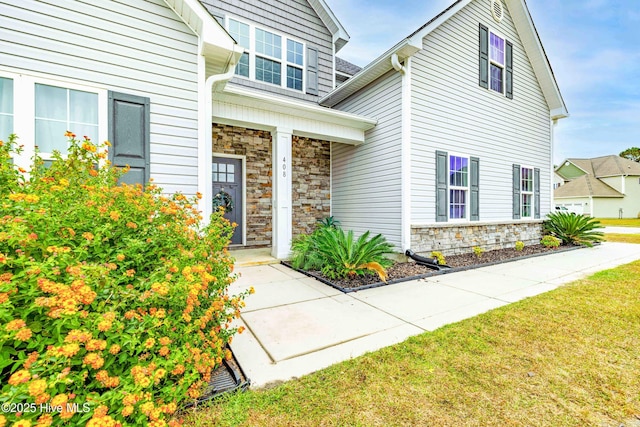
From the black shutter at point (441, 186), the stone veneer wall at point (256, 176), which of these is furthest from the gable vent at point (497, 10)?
the stone veneer wall at point (256, 176)

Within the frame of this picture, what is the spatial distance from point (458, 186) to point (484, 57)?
3624 mm

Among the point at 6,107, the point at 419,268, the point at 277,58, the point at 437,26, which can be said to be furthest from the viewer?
the point at 277,58

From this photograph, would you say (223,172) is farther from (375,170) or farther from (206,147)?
(375,170)

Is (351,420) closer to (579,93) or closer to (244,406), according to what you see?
(244,406)

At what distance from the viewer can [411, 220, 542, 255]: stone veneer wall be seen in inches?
239

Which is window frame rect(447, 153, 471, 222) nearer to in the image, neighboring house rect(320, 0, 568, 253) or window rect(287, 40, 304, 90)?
neighboring house rect(320, 0, 568, 253)

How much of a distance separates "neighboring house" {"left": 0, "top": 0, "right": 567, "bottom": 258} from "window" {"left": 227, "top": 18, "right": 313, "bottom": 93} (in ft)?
0.13

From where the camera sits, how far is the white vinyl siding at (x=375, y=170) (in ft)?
19.8

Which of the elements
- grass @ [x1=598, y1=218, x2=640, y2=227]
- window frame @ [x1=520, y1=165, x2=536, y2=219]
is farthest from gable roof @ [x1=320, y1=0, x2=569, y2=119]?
grass @ [x1=598, y1=218, x2=640, y2=227]

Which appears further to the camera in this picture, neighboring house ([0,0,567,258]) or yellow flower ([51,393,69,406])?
neighboring house ([0,0,567,258])

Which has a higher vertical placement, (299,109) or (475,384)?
(299,109)

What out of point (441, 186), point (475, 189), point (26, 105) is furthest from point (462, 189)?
point (26, 105)

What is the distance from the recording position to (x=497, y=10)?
7461 mm

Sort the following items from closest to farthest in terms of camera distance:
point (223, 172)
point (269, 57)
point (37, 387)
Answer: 1. point (37, 387)
2. point (223, 172)
3. point (269, 57)
